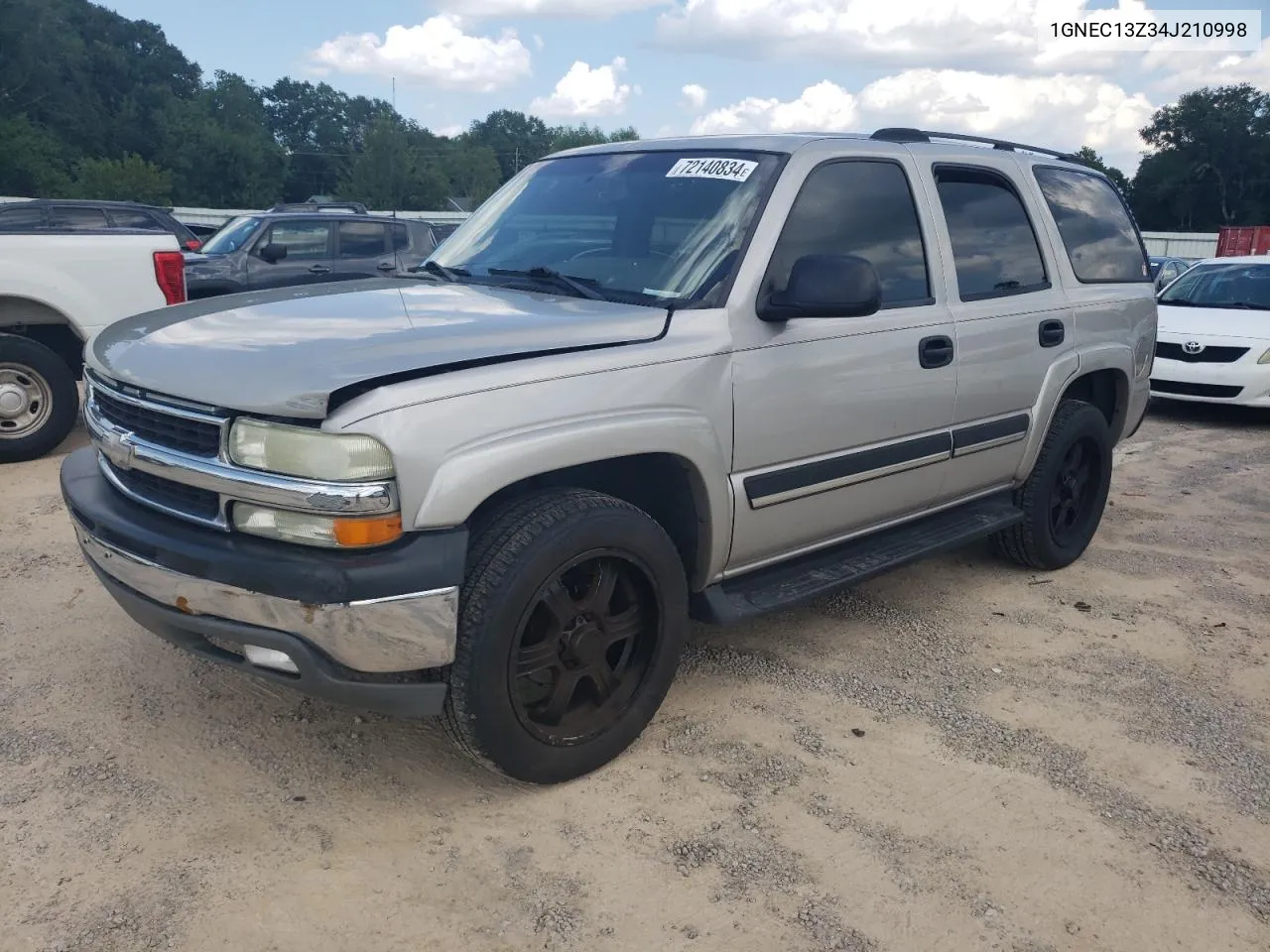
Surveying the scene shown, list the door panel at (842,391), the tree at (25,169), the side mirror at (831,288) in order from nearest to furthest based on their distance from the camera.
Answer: the side mirror at (831,288) < the door panel at (842,391) < the tree at (25,169)

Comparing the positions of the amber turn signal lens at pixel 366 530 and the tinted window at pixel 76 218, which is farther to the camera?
the tinted window at pixel 76 218

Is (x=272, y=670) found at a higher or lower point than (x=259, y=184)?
lower

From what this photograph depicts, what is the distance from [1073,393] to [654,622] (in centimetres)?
298

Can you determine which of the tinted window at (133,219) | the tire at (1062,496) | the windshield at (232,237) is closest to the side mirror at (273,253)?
the windshield at (232,237)

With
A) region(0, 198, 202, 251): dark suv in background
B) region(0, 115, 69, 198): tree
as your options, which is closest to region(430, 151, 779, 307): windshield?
region(0, 198, 202, 251): dark suv in background

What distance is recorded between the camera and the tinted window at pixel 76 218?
1409cm

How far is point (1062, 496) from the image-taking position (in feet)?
16.5

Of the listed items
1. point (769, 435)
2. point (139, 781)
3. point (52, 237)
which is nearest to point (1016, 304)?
point (769, 435)

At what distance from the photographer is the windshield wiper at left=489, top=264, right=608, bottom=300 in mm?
3354

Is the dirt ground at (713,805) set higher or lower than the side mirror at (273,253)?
lower

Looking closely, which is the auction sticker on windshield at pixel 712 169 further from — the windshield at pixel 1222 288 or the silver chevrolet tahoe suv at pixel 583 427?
the windshield at pixel 1222 288

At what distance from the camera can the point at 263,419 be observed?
2520 mm

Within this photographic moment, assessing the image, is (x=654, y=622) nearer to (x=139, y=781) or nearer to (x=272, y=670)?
(x=272, y=670)

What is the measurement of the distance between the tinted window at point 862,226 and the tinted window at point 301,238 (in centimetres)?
946
